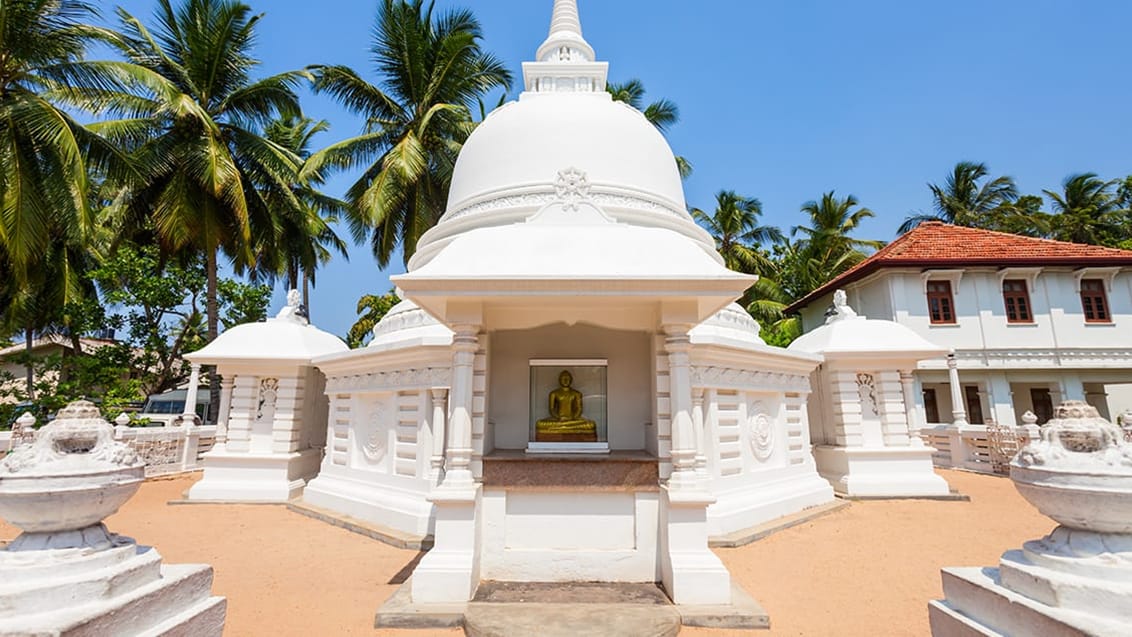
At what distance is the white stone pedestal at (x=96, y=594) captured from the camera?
266 cm

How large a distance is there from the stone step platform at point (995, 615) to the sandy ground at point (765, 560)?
7.18ft

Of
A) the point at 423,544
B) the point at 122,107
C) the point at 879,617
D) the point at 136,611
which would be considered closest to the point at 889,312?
the point at 879,617

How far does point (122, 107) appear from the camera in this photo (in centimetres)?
1764

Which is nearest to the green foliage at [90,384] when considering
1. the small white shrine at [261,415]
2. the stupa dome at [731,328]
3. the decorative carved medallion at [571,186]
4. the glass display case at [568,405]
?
the small white shrine at [261,415]

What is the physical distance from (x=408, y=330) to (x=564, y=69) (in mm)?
8032

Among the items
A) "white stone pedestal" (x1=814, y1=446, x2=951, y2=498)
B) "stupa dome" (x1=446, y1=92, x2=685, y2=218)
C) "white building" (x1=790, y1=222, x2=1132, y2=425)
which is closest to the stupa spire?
"stupa dome" (x1=446, y1=92, x2=685, y2=218)

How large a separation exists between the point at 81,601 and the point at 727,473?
8.50 meters

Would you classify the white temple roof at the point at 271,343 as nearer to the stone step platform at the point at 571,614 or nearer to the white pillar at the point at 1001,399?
the stone step platform at the point at 571,614

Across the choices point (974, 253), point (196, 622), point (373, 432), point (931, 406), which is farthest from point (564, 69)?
point (931, 406)

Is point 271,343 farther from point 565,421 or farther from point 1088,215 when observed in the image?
point 1088,215

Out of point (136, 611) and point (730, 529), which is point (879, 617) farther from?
point (136, 611)

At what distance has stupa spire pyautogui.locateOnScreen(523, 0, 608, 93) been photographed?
13.3 m

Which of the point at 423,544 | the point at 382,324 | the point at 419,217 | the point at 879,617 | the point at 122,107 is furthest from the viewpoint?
the point at 419,217

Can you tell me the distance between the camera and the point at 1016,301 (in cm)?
2242
